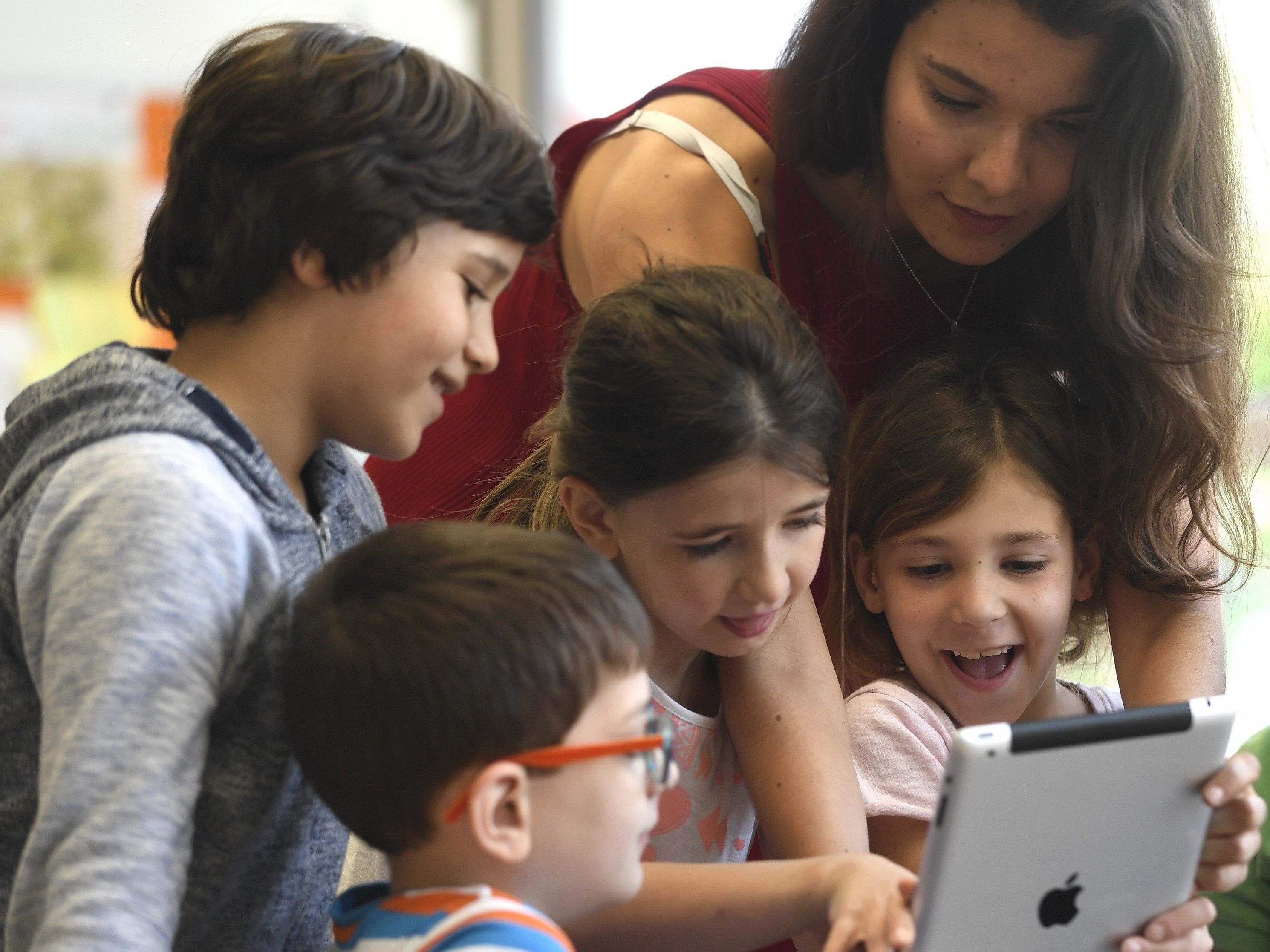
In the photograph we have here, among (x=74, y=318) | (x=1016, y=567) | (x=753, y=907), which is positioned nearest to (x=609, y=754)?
(x=753, y=907)

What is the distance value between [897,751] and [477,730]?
722 millimetres

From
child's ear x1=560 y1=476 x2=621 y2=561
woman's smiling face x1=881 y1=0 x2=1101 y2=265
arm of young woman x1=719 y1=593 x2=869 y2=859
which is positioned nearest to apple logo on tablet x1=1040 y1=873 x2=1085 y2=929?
arm of young woman x1=719 y1=593 x2=869 y2=859

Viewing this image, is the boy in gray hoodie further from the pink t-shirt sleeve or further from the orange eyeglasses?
the pink t-shirt sleeve

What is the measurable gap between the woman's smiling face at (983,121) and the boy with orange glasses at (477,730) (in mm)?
656

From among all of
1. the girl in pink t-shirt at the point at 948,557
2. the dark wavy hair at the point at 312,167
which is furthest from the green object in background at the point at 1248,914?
the dark wavy hair at the point at 312,167

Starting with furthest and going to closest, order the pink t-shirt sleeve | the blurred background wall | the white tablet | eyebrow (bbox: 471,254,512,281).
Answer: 1. the blurred background wall
2. the pink t-shirt sleeve
3. eyebrow (bbox: 471,254,512,281)
4. the white tablet

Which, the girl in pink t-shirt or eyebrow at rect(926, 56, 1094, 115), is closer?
eyebrow at rect(926, 56, 1094, 115)

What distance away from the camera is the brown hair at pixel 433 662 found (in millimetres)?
812

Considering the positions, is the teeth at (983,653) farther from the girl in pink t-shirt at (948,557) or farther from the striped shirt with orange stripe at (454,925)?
the striped shirt with orange stripe at (454,925)

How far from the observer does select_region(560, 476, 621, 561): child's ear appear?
1160 mm

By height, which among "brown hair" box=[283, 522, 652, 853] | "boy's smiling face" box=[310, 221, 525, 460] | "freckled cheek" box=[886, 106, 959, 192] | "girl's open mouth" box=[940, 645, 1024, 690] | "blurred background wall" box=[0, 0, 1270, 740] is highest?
"blurred background wall" box=[0, 0, 1270, 740]

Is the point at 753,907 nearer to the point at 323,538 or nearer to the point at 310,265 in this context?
the point at 323,538

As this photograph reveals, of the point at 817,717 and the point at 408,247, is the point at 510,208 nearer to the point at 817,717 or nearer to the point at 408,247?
the point at 408,247

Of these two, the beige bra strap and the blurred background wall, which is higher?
the blurred background wall
